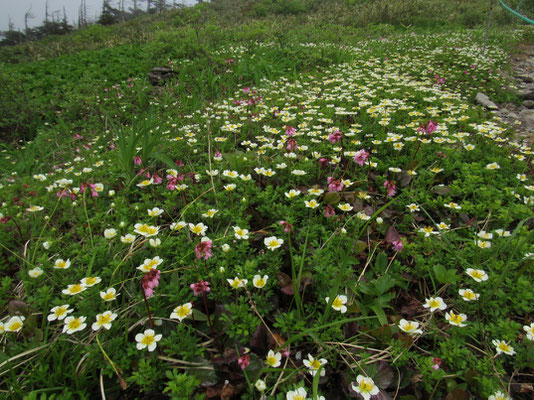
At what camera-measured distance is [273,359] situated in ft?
4.67

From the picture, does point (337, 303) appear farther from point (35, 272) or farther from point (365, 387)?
point (35, 272)

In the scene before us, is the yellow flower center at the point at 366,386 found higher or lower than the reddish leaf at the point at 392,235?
lower

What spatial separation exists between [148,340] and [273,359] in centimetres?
64

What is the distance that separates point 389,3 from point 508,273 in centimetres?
1765

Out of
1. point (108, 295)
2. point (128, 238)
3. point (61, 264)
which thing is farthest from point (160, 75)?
point (108, 295)

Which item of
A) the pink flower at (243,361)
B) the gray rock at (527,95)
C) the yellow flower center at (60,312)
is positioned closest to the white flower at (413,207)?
the pink flower at (243,361)

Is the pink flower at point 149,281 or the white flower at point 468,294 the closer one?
the pink flower at point 149,281

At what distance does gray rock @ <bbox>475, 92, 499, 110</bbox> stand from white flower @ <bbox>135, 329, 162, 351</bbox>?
18.7 feet

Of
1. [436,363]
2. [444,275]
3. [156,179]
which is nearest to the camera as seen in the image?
[436,363]

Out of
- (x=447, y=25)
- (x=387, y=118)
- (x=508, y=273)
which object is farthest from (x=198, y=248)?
(x=447, y=25)

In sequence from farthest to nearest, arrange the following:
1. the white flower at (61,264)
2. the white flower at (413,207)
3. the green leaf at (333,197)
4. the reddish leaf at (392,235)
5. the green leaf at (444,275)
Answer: the green leaf at (333,197)
the white flower at (413,207)
the reddish leaf at (392,235)
the white flower at (61,264)
the green leaf at (444,275)

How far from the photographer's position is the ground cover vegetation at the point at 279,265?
4.74ft

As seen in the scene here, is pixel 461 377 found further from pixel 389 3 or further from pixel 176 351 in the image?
pixel 389 3

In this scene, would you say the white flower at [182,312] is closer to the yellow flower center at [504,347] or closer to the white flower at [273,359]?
the white flower at [273,359]
